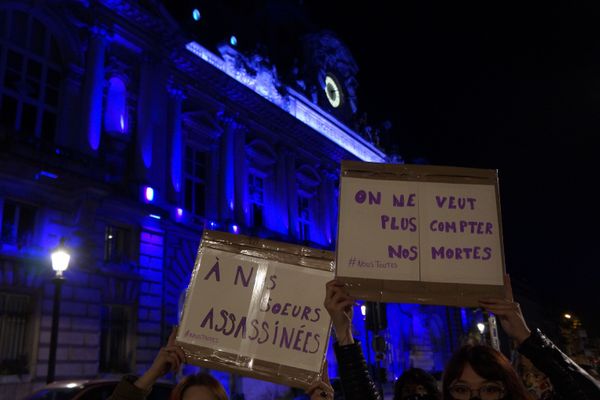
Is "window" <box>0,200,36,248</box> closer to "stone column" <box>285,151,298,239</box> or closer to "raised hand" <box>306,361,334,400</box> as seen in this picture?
"raised hand" <box>306,361,334,400</box>

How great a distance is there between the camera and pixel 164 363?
10.4ft

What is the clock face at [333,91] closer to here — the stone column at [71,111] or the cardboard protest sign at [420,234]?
the stone column at [71,111]

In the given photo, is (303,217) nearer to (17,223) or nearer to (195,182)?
(195,182)

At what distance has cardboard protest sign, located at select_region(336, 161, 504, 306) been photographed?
3.23m

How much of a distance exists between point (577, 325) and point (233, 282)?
7214 cm

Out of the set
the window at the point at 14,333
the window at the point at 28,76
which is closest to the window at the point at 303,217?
the window at the point at 28,76

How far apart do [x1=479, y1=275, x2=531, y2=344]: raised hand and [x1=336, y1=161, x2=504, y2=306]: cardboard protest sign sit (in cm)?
11

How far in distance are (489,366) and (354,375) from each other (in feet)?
2.36

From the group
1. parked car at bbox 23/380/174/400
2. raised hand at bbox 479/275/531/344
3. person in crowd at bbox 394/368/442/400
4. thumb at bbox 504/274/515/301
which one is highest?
thumb at bbox 504/274/515/301

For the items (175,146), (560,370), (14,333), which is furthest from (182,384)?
(175,146)

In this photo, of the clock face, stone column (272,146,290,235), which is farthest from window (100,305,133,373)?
the clock face

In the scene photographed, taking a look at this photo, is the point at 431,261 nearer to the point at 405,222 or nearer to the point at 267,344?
the point at 405,222

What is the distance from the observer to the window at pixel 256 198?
27.4 m

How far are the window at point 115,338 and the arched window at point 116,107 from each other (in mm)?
6473
